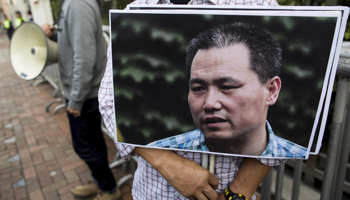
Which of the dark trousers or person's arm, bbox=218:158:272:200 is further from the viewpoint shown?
the dark trousers

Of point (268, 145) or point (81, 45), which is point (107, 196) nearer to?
point (81, 45)

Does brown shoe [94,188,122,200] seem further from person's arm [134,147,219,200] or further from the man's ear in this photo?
the man's ear

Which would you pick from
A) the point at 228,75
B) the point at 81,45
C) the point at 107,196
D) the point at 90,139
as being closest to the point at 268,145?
the point at 228,75

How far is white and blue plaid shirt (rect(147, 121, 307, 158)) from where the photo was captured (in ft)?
2.87

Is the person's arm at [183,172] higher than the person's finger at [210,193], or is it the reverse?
the person's arm at [183,172]

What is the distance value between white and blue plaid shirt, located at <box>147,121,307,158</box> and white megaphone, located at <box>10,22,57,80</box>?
2.04 m

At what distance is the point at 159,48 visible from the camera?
2.79ft

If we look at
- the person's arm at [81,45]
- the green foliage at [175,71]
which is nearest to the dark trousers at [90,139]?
the person's arm at [81,45]

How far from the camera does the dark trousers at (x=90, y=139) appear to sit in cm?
236

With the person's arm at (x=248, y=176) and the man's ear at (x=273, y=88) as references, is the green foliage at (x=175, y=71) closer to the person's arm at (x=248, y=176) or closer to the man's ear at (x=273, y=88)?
the man's ear at (x=273, y=88)

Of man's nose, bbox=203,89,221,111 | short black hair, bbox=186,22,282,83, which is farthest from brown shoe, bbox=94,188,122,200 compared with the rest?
short black hair, bbox=186,22,282,83

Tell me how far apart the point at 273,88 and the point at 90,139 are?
199cm

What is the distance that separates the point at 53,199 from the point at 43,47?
1678 mm

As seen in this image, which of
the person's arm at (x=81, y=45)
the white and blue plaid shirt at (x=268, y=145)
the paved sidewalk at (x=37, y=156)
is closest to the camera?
the white and blue plaid shirt at (x=268, y=145)
